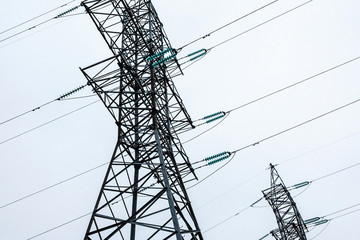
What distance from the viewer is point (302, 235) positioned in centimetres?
1411

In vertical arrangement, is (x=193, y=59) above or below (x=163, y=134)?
above

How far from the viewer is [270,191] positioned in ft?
52.8

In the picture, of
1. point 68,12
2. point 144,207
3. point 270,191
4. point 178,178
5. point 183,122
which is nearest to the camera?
point 144,207

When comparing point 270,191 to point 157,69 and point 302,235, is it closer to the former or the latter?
point 302,235

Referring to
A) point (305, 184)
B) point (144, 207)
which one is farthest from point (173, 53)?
point (305, 184)

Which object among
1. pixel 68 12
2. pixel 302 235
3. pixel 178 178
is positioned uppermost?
pixel 68 12

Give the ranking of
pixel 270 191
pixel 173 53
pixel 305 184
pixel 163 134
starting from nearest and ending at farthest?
1. pixel 163 134
2. pixel 173 53
3. pixel 270 191
4. pixel 305 184

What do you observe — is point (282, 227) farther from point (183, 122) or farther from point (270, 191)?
point (183, 122)

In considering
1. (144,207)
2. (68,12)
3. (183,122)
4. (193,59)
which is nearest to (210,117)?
(183,122)

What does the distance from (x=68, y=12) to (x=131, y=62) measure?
200 inches

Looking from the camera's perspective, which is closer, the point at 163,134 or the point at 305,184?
the point at 163,134

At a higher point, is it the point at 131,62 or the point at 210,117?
the point at 131,62

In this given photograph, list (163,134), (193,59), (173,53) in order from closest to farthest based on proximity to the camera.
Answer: (163,134), (173,53), (193,59)

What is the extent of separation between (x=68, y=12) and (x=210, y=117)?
7.94 meters
